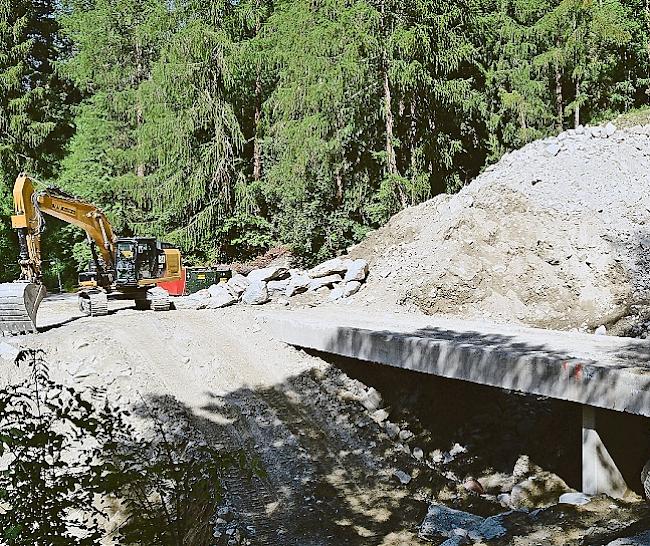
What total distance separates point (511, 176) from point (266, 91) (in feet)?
35.9

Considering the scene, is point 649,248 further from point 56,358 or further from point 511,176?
point 56,358

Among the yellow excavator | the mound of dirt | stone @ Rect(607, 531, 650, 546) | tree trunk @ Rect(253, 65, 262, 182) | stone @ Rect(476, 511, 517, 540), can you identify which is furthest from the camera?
tree trunk @ Rect(253, 65, 262, 182)

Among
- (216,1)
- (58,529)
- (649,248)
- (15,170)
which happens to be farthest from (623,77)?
(58,529)

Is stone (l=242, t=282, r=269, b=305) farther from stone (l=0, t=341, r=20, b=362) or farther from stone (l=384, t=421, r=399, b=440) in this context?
stone (l=384, t=421, r=399, b=440)

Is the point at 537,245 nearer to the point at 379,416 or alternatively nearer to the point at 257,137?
the point at 379,416

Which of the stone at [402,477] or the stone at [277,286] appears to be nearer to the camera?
the stone at [402,477]

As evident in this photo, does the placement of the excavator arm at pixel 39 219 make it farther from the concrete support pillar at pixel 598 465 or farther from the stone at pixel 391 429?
the concrete support pillar at pixel 598 465

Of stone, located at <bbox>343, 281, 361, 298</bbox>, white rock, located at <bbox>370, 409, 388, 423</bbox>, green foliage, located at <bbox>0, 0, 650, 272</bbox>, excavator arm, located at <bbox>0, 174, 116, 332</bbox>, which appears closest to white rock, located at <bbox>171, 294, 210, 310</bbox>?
stone, located at <bbox>343, 281, 361, 298</bbox>

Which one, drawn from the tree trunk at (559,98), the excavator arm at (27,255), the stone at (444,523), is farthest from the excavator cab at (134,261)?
the tree trunk at (559,98)

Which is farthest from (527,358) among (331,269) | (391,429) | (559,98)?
(559,98)

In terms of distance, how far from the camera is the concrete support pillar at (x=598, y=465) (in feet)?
20.1

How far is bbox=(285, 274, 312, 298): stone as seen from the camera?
41.9ft

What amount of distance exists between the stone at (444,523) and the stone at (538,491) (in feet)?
2.94

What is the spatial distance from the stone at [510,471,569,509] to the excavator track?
25.5 ft
